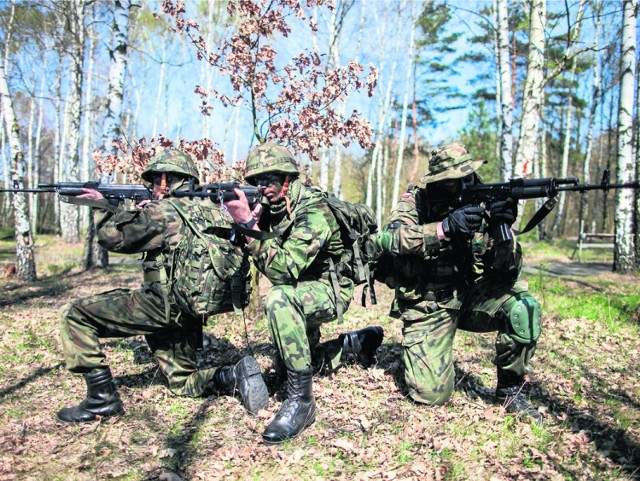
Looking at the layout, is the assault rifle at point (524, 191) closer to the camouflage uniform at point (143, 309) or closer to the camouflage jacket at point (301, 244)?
the camouflage jacket at point (301, 244)

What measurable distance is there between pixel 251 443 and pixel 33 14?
76.4ft

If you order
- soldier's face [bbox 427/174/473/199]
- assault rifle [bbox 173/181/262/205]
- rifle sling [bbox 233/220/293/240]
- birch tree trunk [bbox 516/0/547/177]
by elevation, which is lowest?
rifle sling [bbox 233/220/293/240]

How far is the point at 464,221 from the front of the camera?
3838mm

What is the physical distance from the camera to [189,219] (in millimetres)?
4086

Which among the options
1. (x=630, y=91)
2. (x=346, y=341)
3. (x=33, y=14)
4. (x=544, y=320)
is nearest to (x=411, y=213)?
(x=346, y=341)

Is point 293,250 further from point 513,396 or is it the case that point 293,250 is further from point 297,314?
point 513,396

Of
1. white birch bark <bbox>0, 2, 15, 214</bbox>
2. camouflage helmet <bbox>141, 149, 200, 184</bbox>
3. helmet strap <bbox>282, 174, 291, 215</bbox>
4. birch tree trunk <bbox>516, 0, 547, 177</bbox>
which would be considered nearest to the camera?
helmet strap <bbox>282, 174, 291, 215</bbox>

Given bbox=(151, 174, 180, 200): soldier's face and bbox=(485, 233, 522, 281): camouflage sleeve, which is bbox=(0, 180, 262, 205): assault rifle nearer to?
bbox=(151, 174, 180, 200): soldier's face

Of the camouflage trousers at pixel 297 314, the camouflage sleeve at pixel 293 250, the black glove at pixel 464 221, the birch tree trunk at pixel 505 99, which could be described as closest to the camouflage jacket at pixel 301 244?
the camouflage sleeve at pixel 293 250

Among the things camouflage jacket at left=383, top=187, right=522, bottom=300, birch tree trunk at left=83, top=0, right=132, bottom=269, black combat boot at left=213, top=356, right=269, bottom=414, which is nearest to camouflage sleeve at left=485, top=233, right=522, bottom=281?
camouflage jacket at left=383, top=187, right=522, bottom=300

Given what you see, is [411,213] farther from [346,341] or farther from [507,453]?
[507,453]

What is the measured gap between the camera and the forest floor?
3086mm

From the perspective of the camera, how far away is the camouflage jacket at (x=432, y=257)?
3975mm

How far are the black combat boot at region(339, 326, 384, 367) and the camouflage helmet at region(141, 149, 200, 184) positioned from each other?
216 centimetres
